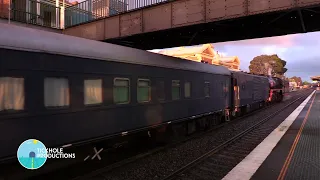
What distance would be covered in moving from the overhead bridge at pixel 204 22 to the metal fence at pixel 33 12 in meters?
7.18

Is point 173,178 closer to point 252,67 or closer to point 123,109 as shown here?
point 123,109

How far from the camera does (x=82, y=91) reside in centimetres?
668

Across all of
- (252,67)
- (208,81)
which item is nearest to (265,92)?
(208,81)

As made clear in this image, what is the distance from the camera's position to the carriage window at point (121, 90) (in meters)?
7.74

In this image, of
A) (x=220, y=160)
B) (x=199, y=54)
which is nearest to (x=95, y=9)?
(x=220, y=160)

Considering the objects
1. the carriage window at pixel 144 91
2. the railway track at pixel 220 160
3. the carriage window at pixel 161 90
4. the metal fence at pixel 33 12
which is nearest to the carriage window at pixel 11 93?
the railway track at pixel 220 160

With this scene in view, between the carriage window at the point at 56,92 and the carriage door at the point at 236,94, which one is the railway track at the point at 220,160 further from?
the carriage door at the point at 236,94

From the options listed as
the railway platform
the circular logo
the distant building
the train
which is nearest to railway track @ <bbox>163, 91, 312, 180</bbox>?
the railway platform

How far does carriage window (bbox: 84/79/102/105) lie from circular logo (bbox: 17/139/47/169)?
4.91ft

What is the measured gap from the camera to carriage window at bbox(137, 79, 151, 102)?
874 centimetres

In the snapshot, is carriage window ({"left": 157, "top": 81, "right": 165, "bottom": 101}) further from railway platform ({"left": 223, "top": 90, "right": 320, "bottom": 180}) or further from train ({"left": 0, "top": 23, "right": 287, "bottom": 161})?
railway platform ({"left": 223, "top": 90, "right": 320, "bottom": 180})

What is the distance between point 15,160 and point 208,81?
33.1ft

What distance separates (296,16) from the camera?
42.0 ft

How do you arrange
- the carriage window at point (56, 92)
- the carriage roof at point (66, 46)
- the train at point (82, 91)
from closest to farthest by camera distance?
the train at point (82, 91) → the carriage roof at point (66, 46) → the carriage window at point (56, 92)
